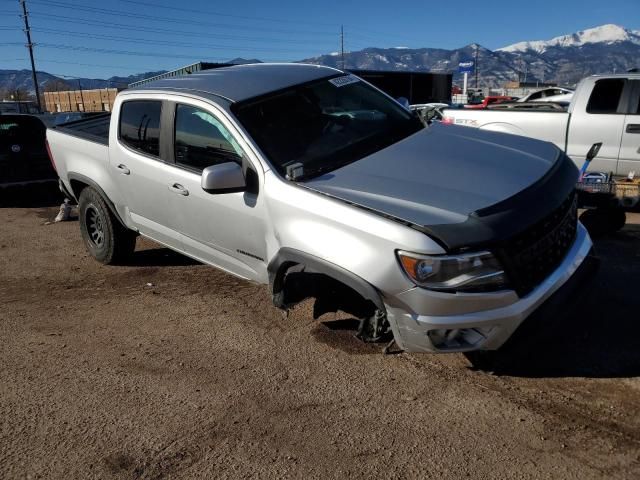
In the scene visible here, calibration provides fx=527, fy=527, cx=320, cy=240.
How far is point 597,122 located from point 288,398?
609 centimetres

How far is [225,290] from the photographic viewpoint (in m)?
4.84

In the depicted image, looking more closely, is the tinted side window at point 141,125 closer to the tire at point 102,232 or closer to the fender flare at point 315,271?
the tire at point 102,232

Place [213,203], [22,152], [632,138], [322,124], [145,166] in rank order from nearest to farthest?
[213,203]
[322,124]
[145,166]
[632,138]
[22,152]

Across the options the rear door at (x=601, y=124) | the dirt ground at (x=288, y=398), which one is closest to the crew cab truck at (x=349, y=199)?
the dirt ground at (x=288, y=398)

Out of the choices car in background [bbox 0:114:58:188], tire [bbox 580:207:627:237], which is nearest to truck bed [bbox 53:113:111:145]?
car in background [bbox 0:114:58:188]

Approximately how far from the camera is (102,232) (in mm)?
5473

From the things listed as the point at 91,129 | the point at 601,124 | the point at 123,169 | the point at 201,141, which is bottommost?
the point at 123,169

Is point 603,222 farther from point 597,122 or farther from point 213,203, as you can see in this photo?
point 213,203

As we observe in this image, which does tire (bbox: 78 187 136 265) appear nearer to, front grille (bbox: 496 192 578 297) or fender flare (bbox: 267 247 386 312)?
fender flare (bbox: 267 247 386 312)

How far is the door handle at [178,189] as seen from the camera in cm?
396

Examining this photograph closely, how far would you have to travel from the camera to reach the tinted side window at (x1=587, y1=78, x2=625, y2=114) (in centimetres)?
709

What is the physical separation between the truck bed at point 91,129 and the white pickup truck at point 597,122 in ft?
14.5

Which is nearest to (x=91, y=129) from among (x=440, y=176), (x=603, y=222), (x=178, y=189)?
(x=178, y=189)

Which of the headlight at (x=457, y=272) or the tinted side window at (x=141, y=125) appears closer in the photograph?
the headlight at (x=457, y=272)
